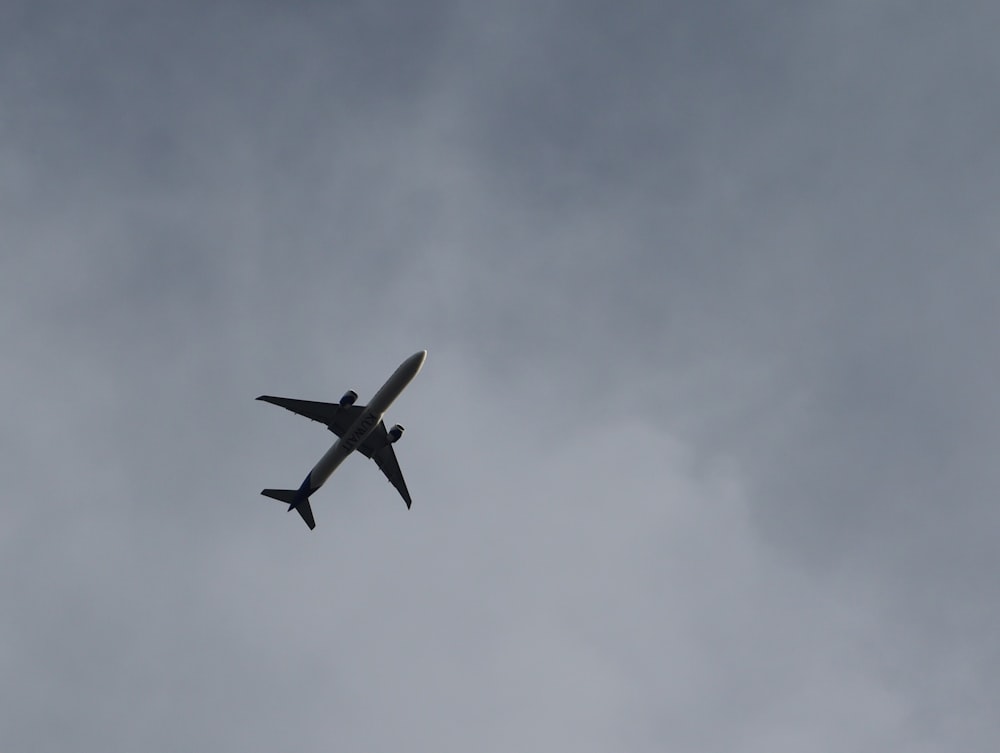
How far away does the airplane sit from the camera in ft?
375

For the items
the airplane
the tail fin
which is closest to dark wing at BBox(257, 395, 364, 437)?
the airplane

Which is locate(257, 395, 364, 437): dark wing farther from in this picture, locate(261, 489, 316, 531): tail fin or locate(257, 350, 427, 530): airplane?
locate(261, 489, 316, 531): tail fin

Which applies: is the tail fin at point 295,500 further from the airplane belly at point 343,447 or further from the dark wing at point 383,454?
the dark wing at point 383,454

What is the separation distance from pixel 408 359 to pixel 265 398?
774 inches

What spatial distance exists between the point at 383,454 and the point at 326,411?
10850 millimetres

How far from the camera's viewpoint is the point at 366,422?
117562 mm

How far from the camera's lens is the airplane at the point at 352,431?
114 m

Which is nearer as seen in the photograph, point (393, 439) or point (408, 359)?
point (408, 359)

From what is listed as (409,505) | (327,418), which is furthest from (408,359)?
(409,505)

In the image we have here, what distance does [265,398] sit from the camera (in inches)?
4688

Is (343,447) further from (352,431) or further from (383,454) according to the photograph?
(383,454)

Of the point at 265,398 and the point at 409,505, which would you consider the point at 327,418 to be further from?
the point at 409,505

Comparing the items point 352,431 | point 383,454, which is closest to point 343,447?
point 352,431

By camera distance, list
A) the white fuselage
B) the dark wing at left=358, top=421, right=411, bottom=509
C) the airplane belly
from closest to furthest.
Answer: the white fuselage, the airplane belly, the dark wing at left=358, top=421, right=411, bottom=509
